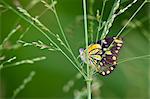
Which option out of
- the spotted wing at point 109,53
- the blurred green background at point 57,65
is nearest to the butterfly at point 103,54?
the spotted wing at point 109,53

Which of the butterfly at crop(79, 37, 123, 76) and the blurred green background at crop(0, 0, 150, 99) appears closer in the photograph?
the butterfly at crop(79, 37, 123, 76)

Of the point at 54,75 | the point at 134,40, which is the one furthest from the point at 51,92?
the point at 134,40

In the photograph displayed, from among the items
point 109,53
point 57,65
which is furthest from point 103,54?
point 57,65

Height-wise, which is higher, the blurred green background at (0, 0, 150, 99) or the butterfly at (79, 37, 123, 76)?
the blurred green background at (0, 0, 150, 99)

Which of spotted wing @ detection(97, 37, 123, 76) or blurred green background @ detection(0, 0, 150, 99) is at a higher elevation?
blurred green background @ detection(0, 0, 150, 99)

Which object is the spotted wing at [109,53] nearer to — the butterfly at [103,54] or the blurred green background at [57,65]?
the butterfly at [103,54]

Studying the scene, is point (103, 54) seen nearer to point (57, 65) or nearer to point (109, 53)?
point (109, 53)

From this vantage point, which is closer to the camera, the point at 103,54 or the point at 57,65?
the point at 103,54

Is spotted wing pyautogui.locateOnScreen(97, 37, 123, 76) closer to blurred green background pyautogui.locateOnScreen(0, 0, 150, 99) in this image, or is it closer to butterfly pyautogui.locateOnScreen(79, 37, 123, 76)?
butterfly pyautogui.locateOnScreen(79, 37, 123, 76)

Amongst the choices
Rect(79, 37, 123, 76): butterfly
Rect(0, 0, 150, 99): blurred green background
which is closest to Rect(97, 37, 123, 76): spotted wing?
Rect(79, 37, 123, 76): butterfly

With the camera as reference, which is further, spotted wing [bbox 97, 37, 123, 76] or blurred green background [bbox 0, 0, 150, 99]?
blurred green background [bbox 0, 0, 150, 99]
